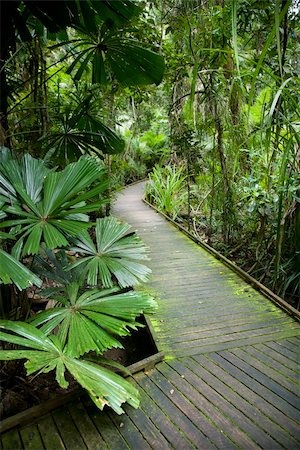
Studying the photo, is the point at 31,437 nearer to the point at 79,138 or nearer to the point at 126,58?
the point at 79,138

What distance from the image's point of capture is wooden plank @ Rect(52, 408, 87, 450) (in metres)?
1.47

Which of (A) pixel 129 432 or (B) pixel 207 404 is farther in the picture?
(B) pixel 207 404

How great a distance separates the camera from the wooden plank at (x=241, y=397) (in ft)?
4.95

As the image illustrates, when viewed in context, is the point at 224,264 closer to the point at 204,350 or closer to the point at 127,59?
the point at 204,350

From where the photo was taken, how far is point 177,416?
1.63m

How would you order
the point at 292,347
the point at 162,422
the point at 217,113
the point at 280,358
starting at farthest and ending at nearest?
the point at 217,113
the point at 292,347
the point at 280,358
the point at 162,422

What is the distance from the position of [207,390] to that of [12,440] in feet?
3.46

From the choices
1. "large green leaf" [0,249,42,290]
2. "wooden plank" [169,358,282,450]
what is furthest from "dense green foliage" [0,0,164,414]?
"wooden plank" [169,358,282,450]

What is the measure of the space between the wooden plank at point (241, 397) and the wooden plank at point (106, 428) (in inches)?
24.6

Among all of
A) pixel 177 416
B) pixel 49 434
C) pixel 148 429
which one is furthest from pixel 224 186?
pixel 49 434

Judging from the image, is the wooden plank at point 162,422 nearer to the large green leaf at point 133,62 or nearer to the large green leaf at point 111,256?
Result: the large green leaf at point 111,256

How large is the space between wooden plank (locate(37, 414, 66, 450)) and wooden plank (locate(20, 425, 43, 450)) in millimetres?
18

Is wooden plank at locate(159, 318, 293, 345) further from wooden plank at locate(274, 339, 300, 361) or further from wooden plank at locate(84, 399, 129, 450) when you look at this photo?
wooden plank at locate(84, 399, 129, 450)

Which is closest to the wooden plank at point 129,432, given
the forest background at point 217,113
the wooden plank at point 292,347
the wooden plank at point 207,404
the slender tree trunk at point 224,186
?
the wooden plank at point 207,404
